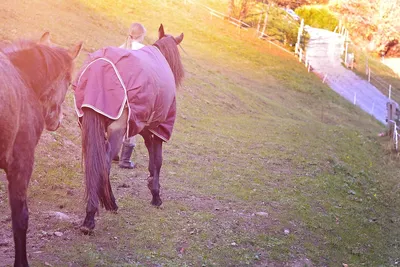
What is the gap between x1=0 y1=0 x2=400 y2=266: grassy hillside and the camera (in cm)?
511

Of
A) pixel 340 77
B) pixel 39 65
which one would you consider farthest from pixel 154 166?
pixel 340 77

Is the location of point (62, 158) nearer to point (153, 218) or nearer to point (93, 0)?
point (153, 218)

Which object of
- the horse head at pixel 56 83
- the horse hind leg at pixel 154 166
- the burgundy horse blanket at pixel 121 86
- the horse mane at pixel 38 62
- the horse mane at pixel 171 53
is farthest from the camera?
the horse mane at pixel 171 53

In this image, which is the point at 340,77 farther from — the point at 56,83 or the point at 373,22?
the point at 56,83

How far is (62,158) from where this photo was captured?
7488mm

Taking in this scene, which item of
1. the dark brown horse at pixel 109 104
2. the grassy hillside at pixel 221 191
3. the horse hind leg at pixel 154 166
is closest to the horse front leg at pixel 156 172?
the horse hind leg at pixel 154 166

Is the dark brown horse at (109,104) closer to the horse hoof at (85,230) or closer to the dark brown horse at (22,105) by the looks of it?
the horse hoof at (85,230)

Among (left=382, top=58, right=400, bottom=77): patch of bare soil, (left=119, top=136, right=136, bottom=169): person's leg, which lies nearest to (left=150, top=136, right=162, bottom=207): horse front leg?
(left=119, top=136, right=136, bottom=169): person's leg

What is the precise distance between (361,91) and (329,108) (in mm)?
6586

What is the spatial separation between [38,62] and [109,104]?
0.82 m

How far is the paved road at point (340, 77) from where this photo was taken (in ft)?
86.0

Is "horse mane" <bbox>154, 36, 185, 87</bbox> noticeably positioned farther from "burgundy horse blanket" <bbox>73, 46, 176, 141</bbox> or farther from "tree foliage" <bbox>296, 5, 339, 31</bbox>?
"tree foliage" <bbox>296, 5, 339, 31</bbox>

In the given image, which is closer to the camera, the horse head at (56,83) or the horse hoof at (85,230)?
the horse head at (56,83)

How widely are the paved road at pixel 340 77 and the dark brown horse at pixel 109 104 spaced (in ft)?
65.9
